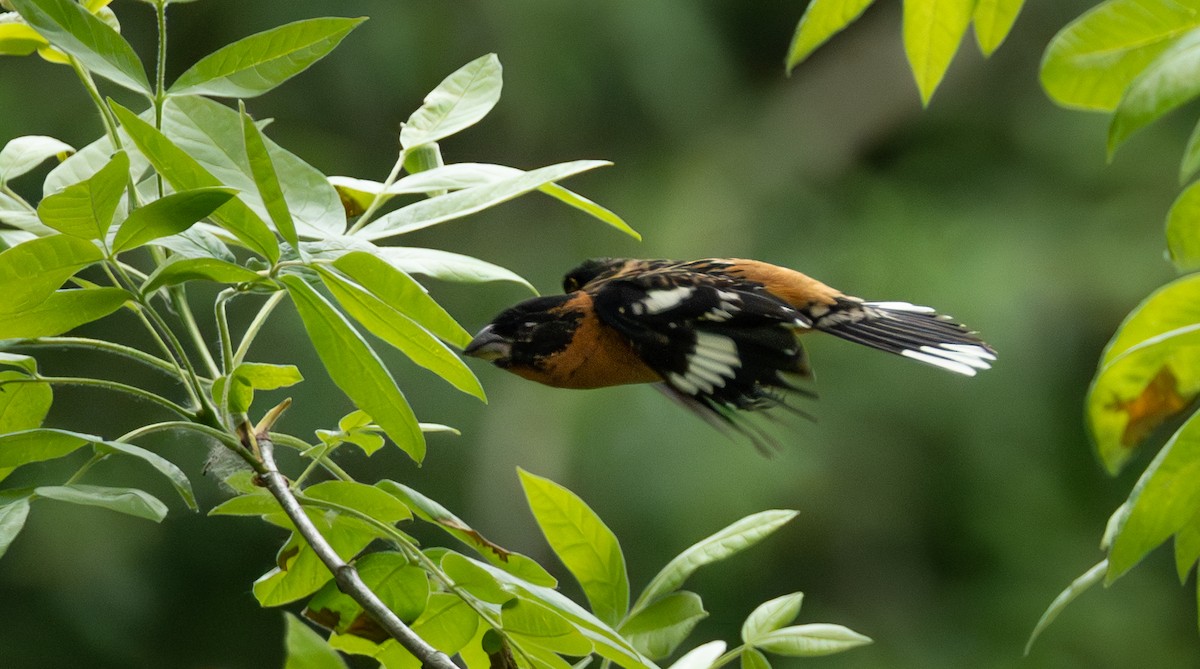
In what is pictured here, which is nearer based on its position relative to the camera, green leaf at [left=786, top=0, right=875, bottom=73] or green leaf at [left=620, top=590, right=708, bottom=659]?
green leaf at [left=786, top=0, right=875, bottom=73]

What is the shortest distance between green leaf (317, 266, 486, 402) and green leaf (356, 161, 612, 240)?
0.10m

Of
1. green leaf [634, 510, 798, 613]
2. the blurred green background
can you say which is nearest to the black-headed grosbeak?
green leaf [634, 510, 798, 613]

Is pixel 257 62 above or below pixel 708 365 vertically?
above

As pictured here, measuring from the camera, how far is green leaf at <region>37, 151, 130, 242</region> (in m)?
0.83

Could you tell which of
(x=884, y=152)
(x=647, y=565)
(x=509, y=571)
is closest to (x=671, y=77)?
(x=884, y=152)

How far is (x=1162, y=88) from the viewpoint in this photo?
0.70m

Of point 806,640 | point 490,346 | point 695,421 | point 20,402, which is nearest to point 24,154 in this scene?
point 20,402

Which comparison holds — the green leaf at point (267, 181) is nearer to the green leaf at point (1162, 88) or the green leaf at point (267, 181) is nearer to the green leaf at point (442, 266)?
the green leaf at point (442, 266)

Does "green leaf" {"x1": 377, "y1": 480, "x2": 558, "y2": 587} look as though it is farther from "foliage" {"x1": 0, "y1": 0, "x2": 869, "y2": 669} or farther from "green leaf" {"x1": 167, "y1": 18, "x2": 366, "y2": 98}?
"green leaf" {"x1": 167, "y1": 18, "x2": 366, "y2": 98}

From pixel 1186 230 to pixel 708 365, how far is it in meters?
0.70

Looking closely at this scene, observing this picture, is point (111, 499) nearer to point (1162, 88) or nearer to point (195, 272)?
point (195, 272)

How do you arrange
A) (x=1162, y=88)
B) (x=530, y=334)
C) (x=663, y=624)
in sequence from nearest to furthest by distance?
(x=1162, y=88) < (x=663, y=624) < (x=530, y=334)

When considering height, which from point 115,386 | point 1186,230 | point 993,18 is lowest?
point 115,386

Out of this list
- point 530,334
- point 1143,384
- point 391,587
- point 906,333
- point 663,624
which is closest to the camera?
point 1143,384
